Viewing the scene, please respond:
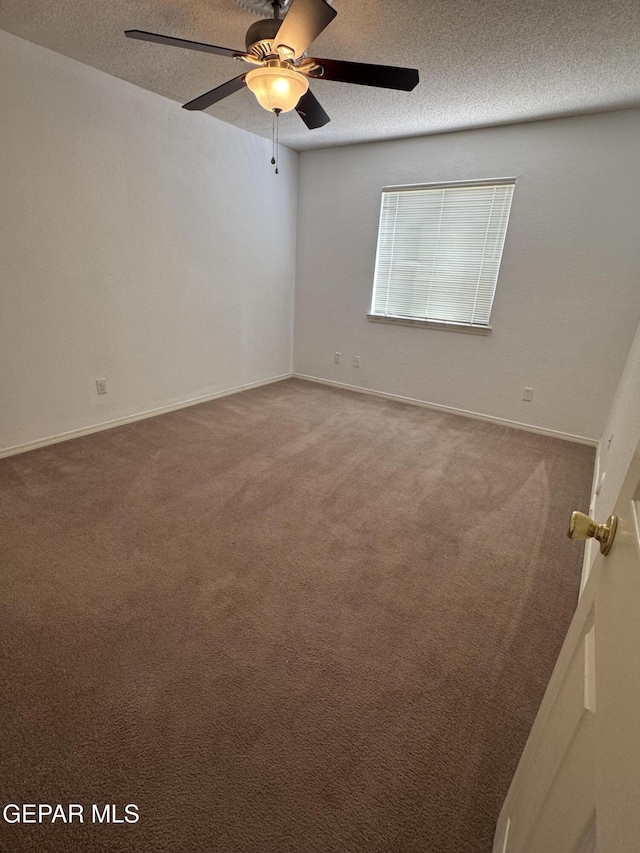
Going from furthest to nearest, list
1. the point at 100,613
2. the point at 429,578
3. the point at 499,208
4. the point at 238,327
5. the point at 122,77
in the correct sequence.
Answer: the point at 238,327 < the point at 499,208 < the point at 122,77 < the point at 429,578 < the point at 100,613

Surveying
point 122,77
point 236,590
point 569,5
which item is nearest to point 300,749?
point 236,590

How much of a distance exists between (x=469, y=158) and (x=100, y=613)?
418cm

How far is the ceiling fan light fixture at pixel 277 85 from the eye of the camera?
170 centimetres

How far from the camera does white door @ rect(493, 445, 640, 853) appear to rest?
1.30ft

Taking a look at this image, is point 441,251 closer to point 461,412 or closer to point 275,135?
point 461,412

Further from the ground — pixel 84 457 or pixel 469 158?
pixel 469 158

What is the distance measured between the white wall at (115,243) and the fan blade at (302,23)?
188cm

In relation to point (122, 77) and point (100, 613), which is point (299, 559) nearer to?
point (100, 613)

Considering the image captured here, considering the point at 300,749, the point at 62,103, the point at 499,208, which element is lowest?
the point at 300,749

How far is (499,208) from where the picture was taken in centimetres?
348

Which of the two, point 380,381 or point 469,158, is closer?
point 469,158

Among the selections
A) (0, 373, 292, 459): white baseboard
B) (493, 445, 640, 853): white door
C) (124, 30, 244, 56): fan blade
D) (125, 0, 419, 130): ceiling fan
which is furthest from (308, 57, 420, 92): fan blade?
(0, 373, 292, 459): white baseboard

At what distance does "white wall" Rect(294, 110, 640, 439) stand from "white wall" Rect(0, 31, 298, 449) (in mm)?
762

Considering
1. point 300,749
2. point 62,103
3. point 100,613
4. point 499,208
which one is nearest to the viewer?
point 300,749
